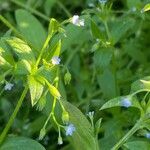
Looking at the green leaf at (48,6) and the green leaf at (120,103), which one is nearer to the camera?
the green leaf at (120,103)

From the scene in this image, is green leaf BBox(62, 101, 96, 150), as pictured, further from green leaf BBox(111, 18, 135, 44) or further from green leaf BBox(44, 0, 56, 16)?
green leaf BBox(44, 0, 56, 16)

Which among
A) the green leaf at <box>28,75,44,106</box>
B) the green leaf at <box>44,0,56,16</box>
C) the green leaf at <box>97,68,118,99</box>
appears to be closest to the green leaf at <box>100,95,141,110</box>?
the green leaf at <box>28,75,44,106</box>

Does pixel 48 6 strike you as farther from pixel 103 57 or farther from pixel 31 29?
pixel 103 57

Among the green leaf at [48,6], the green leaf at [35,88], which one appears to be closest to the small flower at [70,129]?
the green leaf at [35,88]

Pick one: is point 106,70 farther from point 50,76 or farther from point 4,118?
point 50,76

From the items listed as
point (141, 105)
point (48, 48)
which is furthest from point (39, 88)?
point (141, 105)

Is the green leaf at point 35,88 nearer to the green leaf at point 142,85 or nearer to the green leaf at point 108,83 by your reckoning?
the green leaf at point 142,85

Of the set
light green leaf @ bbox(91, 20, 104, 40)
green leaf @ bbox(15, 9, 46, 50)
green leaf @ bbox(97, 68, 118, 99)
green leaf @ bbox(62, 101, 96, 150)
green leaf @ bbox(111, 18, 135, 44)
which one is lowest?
green leaf @ bbox(97, 68, 118, 99)
